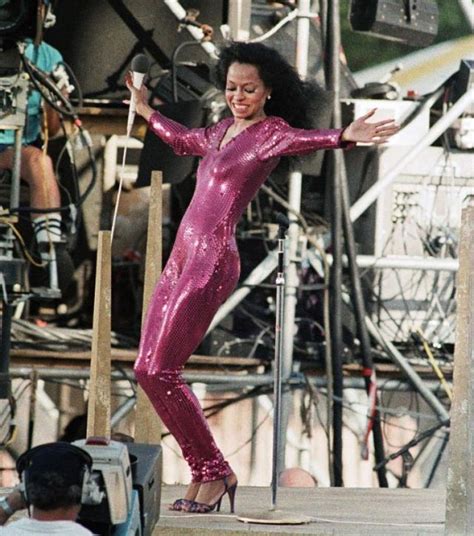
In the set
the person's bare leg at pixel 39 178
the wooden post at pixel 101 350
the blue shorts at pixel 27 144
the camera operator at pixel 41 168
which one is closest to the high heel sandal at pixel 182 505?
the wooden post at pixel 101 350

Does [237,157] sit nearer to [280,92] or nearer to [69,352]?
[280,92]

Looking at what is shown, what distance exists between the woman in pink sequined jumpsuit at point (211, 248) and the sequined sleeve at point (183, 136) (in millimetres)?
12

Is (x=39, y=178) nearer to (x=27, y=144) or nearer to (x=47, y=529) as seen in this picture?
(x=27, y=144)

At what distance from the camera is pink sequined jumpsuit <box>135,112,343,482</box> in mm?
6590

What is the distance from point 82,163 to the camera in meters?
11.2

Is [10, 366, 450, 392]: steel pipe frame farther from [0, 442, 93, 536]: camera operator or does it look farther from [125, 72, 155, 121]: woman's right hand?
[0, 442, 93, 536]: camera operator

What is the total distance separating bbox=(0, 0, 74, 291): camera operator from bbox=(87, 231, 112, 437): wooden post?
12.7 feet

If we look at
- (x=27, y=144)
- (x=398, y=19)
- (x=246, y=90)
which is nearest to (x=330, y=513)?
(x=246, y=90)

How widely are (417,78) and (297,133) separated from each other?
483 cm

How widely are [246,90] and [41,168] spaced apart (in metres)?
3.79

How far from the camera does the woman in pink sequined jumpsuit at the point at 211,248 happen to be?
659cm

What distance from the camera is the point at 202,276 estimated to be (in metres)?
6.61

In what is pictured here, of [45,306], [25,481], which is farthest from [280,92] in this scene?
[45,306]

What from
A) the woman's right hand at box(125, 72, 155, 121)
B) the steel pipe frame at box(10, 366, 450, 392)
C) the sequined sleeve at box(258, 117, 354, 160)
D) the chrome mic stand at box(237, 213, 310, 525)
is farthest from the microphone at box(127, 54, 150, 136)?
the steel pipe frame at box(10, 366, 450, 392)
